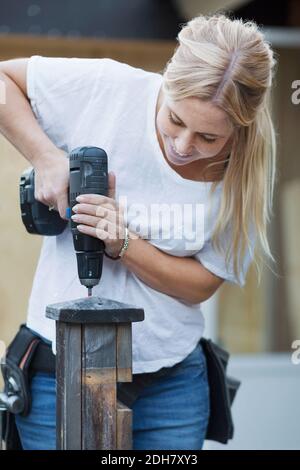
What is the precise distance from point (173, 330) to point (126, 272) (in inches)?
8.7

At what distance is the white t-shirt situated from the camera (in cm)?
216

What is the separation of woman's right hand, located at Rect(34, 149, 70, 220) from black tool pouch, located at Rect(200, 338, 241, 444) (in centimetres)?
→ 67

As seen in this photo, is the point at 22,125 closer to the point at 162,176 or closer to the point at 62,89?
the point at 62,89

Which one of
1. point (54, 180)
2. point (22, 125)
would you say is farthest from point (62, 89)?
point (54, 180)

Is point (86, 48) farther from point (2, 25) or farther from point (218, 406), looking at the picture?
point (218, 406)

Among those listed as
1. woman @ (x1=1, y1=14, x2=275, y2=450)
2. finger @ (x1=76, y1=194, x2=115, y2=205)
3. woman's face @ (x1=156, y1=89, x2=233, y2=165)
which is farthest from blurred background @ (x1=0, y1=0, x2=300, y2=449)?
finger @ (x1=76, y1=194, x2=115, y2=205)

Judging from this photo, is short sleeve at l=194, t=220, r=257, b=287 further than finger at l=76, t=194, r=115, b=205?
Yes

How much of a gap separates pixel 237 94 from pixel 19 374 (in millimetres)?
921

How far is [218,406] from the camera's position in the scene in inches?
96.5

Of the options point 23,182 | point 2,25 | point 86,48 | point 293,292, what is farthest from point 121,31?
point 23,182

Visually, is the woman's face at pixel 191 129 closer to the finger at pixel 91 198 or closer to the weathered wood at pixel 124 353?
the finger at pixel 91 198

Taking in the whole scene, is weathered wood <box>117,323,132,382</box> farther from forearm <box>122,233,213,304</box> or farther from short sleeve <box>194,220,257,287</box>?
short sleeve <box>194,220,257,287</box>

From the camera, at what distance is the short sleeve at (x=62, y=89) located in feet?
7.07

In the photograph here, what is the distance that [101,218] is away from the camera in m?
1.95
